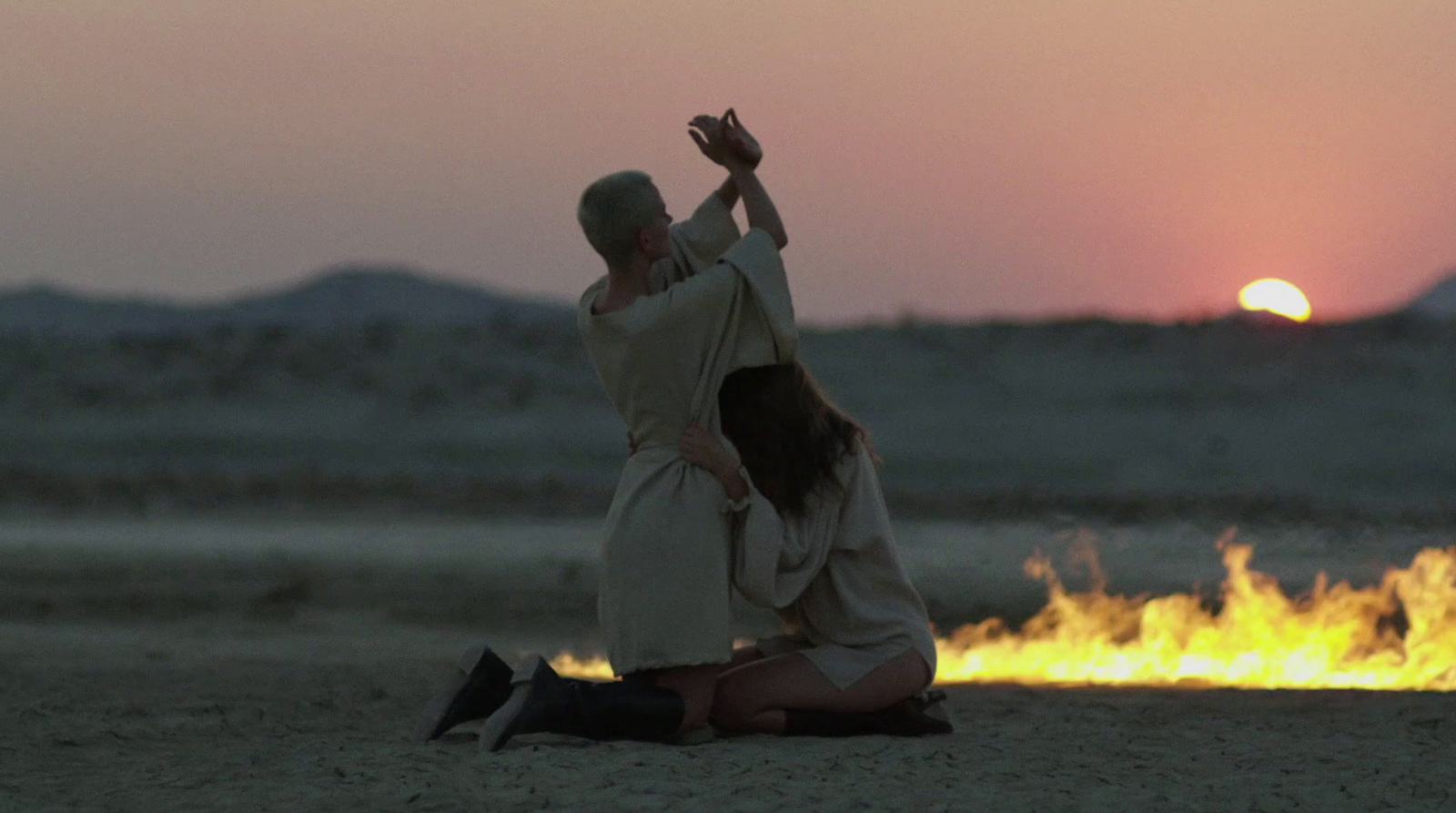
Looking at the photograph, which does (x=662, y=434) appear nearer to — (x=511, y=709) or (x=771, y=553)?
(x=771, y=553)

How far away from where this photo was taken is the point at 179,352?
3684 centimetres

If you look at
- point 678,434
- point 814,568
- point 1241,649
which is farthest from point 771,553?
point 1241,649

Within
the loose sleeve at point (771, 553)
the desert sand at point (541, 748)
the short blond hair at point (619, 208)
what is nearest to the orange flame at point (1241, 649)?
the desert sand at point (541, 748)

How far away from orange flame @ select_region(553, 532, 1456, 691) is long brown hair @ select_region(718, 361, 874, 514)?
2766 millimetres

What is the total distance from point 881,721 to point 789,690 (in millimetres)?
338

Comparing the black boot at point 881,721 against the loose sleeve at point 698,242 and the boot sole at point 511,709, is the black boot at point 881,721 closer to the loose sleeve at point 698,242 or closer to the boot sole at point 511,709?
the boot sole at point 511,709

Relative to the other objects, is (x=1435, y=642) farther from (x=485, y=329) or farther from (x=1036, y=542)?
(x=485, y=329)

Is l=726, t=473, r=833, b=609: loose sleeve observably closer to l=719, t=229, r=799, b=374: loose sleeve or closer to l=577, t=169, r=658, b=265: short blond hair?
l=719, t=229, r=799, b=374: loose sleeve

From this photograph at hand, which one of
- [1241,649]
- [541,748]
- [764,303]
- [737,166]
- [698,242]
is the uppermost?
[737,166]

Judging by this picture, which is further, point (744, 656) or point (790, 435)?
point (744, 656)

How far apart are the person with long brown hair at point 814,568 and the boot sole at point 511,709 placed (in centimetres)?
65

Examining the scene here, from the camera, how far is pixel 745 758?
19.4 ft

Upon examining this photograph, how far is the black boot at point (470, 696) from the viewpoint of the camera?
20.9ft

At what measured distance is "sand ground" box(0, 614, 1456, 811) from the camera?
548cm
